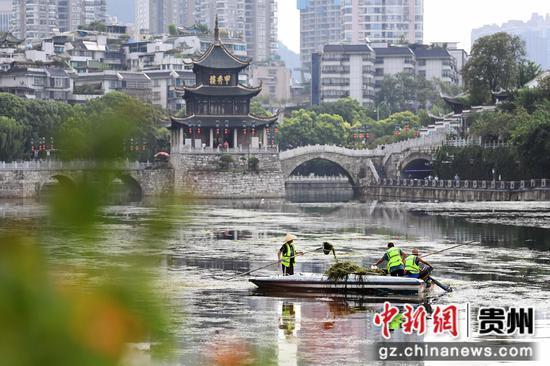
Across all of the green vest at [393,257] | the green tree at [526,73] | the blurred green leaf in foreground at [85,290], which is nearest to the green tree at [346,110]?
the green tree at [526,73]

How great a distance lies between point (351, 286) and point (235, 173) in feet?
226

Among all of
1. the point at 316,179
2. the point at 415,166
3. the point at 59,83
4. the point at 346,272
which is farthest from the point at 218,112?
the point at 346,272

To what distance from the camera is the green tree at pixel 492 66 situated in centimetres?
10200

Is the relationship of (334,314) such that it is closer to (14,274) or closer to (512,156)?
(14,274)

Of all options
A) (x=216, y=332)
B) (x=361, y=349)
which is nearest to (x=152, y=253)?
(x=361, y=349)

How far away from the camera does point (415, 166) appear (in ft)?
352

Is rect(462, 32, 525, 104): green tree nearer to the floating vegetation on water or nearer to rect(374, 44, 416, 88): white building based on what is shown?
rect(374, 44, 416, 88): white building

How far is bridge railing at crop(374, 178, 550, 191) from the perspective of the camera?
75.8 m

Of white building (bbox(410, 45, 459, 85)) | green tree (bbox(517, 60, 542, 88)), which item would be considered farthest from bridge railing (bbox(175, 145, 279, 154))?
white building (bbox(410, 45, 459, 85))

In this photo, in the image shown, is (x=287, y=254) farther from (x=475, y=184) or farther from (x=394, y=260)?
(x=475, y=184)

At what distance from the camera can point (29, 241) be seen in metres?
2.38

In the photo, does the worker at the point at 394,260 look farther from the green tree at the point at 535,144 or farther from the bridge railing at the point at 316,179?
the bridge railing at the point at 316,179

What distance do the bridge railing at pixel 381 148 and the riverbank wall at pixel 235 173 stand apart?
538 centimetres

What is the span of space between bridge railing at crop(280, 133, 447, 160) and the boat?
7463cm
